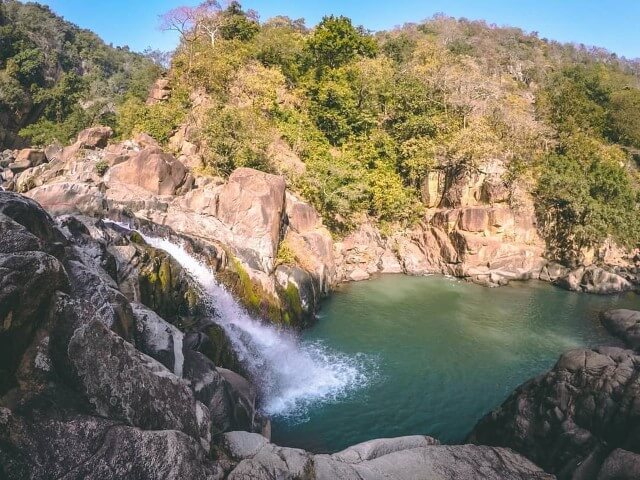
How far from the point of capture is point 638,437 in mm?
9086

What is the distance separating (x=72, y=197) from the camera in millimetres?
20719

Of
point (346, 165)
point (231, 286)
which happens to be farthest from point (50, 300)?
point (346, 165)

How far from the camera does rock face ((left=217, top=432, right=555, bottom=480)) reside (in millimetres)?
8367

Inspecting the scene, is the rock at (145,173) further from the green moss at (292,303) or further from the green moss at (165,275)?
the green moss at (165,275)

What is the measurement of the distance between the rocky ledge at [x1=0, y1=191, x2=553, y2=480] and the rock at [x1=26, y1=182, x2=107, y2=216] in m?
10.0

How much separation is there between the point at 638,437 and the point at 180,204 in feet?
69.1

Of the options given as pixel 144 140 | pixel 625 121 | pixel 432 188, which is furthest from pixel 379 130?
pixel 625 121

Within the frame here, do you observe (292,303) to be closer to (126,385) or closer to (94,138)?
Result: (126,385)

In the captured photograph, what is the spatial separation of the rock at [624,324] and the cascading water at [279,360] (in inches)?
493

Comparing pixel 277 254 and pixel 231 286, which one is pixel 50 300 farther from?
pixel 277 254

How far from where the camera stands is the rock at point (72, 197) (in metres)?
20.2

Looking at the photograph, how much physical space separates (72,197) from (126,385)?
53.3ft

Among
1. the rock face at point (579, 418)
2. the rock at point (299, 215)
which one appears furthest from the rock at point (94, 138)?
the rock face at point (579, 418)

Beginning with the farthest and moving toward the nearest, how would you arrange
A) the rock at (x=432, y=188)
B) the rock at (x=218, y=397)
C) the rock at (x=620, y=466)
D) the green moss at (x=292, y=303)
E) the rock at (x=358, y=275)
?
1. the rock at (x=432, y=188)
2. the rock at (x=358, y=275)
3. the green moss at (x=292, y=303)
4. the rock at (x=218, y=397)
5. the rock at (x=620, y=466)
